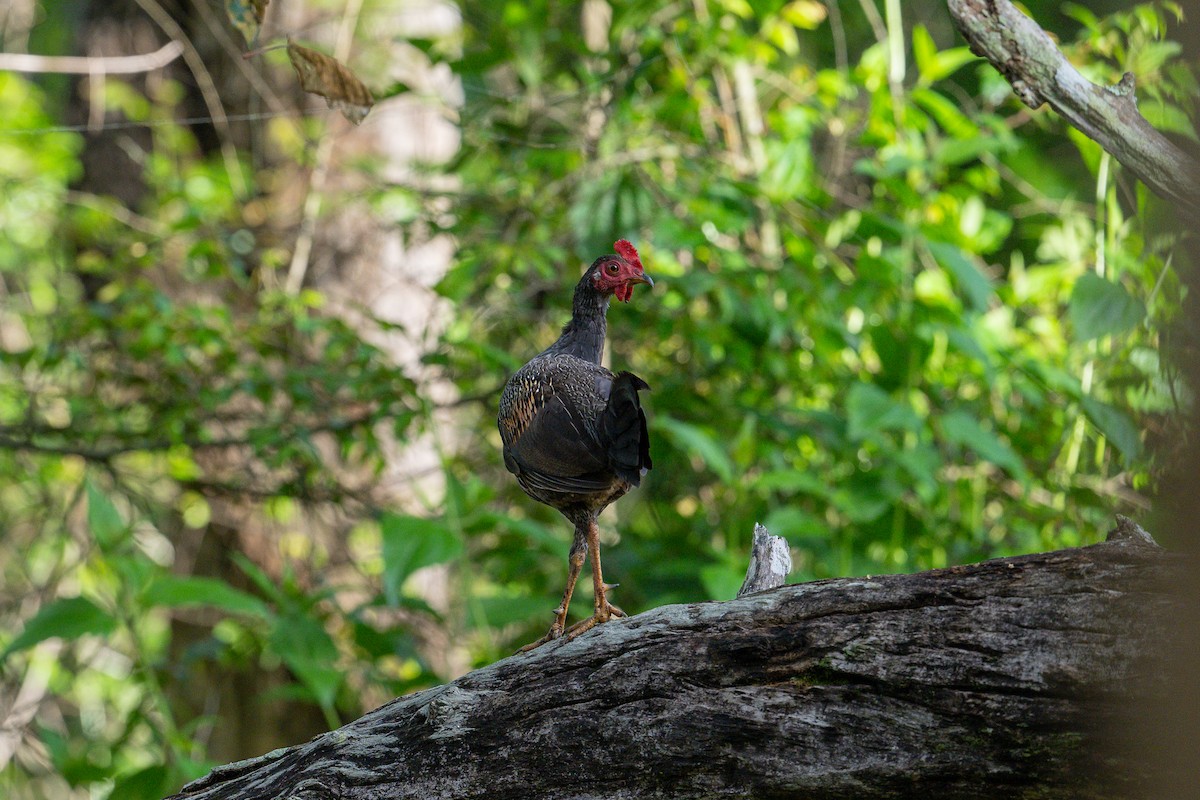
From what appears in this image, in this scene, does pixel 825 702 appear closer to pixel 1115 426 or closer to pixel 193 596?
pixel 1115 426

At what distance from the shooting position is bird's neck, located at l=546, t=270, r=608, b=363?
3555 millimetres

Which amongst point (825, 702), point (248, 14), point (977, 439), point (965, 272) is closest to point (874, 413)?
point (977, 439)

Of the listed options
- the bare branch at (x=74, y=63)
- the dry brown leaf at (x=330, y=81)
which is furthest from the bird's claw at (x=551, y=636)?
the bare branch at (x=74, y=63)

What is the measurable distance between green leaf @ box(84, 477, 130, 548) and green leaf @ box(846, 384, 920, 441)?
9.04 feet

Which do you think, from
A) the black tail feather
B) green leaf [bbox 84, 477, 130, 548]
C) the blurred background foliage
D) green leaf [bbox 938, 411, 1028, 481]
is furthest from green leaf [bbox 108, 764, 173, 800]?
green leaf [bbox 938, 411, 1028, 481]

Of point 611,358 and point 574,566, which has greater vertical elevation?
point 611,358

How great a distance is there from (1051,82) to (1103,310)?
3.98 ft

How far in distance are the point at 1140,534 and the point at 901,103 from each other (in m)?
3.59

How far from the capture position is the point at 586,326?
11.8 feet

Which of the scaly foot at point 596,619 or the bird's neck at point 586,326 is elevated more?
the bird's neck at point 586,326

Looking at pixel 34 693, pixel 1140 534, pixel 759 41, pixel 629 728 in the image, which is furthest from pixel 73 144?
pixel 1140 534

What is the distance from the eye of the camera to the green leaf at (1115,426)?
348cm

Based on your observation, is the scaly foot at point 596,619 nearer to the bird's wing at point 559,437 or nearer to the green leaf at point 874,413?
the bird's wing at point 559,437

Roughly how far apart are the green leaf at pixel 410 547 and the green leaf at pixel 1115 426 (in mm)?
2283
